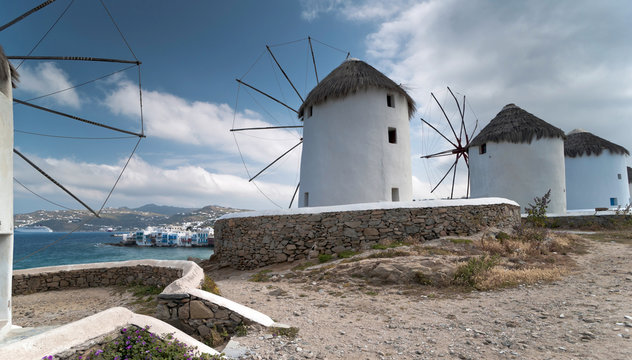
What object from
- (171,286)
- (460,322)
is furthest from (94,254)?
(460,322)

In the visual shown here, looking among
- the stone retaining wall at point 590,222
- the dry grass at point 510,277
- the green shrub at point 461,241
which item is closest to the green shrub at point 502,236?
the green shrub at point 461,241

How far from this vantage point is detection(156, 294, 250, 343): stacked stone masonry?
16.5ft

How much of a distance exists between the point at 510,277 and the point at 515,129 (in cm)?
1512

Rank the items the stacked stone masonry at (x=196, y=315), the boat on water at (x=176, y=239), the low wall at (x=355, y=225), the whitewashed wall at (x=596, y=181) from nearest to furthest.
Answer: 1. the stacked stone masonry at (x=196, y=315)
2. the low wall at (x=355, y=225)
3. the whitewashed wall at (x=596, y=181)
4. the boat on water at (x=176, y=239)

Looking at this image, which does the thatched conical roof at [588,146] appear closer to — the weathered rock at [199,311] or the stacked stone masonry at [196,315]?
the stacked stone masonry at [196,315]

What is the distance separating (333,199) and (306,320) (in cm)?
844

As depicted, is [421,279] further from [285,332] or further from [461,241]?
[285,332]

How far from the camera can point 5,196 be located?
5.45 m

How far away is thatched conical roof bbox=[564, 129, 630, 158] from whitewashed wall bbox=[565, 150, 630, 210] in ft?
1.00

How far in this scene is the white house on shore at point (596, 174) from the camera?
79.5 ft

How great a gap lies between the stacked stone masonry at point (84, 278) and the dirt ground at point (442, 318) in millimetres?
1319

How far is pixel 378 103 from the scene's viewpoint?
14141 mm

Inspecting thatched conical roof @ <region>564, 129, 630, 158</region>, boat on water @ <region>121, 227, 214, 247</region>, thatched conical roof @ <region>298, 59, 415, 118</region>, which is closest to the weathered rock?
thatched conical roof @ <region>298, 59, 415, 118</region>

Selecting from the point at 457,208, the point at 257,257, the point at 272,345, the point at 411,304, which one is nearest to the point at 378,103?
the point at 457,208
